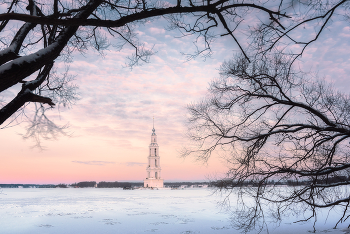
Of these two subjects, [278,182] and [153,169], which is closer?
[278,182]

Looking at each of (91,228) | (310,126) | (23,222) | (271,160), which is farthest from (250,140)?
(23,222)

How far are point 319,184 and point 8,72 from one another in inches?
315

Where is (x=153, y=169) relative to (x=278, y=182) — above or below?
above

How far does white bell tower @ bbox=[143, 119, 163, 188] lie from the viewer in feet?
393

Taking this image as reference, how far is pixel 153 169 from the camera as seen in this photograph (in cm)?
12219

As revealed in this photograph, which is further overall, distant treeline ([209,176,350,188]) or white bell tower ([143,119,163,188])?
white bell tower ([143,119,163,188])

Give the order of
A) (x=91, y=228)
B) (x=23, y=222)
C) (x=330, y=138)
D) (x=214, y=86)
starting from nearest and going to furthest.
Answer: (x=330, y=138) → (x=214, y=86) → (x=91, y=228) → (x=23, y=222)

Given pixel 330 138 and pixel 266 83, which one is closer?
pixel 330 138

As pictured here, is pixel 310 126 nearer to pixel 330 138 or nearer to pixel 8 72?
pixel 330 138

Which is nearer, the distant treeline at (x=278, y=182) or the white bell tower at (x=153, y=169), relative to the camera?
the distant treeline at (x=278, y=182)

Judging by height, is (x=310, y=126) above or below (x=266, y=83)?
below

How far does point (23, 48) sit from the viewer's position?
6793 mm

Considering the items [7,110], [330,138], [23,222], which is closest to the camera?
[7,110]

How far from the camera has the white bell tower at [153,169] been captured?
119875 mm
